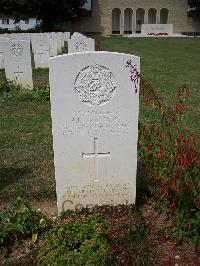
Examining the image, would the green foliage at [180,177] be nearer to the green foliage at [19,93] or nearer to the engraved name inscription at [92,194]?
the engraved name inscription at [92,194]

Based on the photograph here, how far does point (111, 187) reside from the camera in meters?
4.18

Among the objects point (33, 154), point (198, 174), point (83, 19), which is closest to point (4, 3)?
point (83, 19)

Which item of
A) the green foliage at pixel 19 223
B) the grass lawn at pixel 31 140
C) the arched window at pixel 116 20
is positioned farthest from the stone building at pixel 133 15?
the green foliage at pixel 19 223

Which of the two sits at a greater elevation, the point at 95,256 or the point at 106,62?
the point at 106,62

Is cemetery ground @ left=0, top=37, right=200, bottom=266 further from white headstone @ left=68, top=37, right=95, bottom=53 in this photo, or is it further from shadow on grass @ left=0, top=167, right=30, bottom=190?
white headstone @ left=68, top=37, right=95, bottom=53

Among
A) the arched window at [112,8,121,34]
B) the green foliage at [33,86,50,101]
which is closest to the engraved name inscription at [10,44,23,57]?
the green foliage at [33,86,50,101]

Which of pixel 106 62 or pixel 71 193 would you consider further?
pixel 71 193

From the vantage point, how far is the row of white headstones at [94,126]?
367 cm

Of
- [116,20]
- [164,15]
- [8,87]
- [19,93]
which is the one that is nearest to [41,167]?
[19,93]

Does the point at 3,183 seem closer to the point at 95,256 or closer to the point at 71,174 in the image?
the point at 71,174

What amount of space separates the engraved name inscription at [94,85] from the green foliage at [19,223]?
1.18 m

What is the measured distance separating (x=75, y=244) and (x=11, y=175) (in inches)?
84.9

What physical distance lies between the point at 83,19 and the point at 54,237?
184 ft

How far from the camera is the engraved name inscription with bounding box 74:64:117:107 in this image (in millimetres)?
3701
